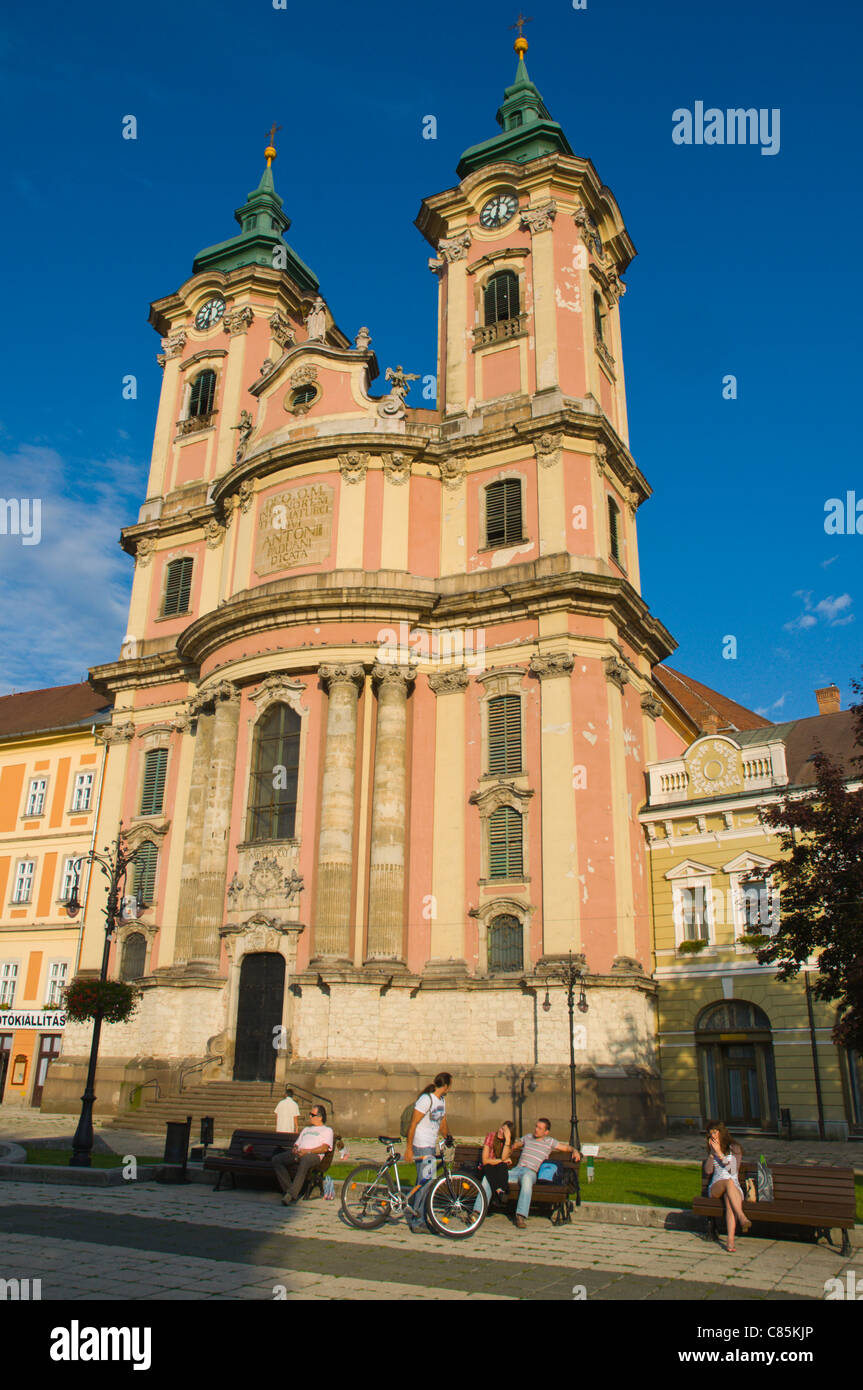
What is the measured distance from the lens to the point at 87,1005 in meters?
22.6

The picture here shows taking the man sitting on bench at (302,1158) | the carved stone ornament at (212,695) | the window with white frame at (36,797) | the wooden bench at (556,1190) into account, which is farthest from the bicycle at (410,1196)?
the window with white frame at (36,797)

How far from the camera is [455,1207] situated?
12094mm

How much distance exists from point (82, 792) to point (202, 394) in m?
16.1

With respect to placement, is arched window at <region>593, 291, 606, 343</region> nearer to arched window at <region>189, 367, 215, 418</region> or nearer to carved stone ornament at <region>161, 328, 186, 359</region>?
arched window at <region>189, 367, 215, 418</region>

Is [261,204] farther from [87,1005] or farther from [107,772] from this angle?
[87,1005]

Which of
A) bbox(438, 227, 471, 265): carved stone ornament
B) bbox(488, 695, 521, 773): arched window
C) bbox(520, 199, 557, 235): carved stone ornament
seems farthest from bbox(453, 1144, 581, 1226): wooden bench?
bbox(438, 227, 471, 265): carved stone ornament

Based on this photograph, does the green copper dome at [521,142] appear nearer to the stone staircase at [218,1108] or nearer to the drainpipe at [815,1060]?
the drainpipe at [815,1060]

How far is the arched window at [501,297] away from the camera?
3647cm

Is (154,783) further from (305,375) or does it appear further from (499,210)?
(499,210)

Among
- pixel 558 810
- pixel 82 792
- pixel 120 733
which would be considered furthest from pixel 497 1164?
pixel 82 792

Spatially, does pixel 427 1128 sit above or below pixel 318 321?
below

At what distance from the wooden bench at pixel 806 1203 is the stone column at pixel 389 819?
16728 mm
